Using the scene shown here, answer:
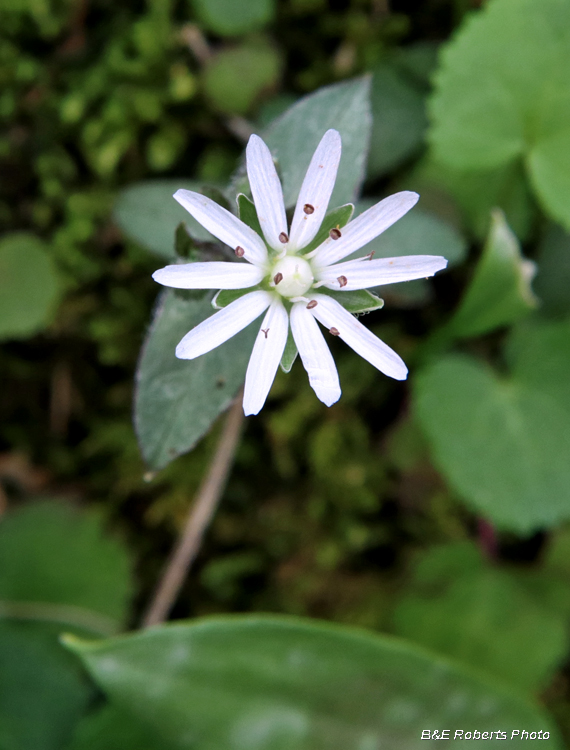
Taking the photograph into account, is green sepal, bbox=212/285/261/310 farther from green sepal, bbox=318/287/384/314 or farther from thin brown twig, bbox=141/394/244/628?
thin brown twig, bbox=141/394/244/628

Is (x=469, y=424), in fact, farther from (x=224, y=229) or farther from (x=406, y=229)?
(x=224, y=229)

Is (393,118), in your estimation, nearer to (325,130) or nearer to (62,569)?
(325,130)

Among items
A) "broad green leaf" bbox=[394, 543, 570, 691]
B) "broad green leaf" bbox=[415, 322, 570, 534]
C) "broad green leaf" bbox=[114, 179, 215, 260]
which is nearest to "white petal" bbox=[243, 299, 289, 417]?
"broad green leaf" bbox=[114, 179, 215, 260]

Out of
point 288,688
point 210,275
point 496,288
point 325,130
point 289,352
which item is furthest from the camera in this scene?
point 496,288

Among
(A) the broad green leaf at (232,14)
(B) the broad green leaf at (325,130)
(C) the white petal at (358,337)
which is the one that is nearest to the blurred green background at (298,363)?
(A) the broad green leaf at (232,14)

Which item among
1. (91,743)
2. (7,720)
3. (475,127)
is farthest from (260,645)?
(475,127)

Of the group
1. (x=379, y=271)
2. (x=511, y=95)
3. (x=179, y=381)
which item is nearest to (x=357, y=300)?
(x=379, y=271)
